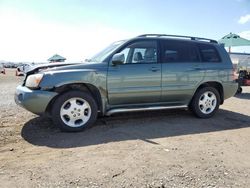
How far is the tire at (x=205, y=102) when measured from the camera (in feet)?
23.8

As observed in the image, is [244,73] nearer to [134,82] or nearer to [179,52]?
[179,52]

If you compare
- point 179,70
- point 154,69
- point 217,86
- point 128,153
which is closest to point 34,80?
point 128,153

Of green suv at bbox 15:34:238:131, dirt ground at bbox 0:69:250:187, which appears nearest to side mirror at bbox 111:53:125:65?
green suv at bbox 15:34:238:131

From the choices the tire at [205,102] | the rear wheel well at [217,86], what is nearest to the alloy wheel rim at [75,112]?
the tire at [205,102]

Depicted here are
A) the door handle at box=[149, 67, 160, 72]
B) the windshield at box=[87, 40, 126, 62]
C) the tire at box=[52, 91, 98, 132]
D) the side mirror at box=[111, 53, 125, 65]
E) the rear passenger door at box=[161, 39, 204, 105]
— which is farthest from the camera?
the rear passenger door at box=[161, 39, 204, 105]

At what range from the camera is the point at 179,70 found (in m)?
6.89

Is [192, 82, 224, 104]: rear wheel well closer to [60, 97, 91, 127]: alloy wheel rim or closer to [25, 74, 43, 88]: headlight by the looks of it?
[60, 97, 91, 127]: alloy wheel rim

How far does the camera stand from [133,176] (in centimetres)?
379

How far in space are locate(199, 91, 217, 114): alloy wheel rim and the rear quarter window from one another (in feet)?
2.64

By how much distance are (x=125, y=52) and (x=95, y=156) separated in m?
2.69

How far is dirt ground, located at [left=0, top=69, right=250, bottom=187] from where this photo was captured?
372 centimetres

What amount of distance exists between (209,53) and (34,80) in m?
4.20

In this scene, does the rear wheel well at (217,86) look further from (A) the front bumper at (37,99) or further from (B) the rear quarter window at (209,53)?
(A) the front bumper at (37,99)

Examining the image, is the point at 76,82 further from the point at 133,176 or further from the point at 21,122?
the point at 133,176
